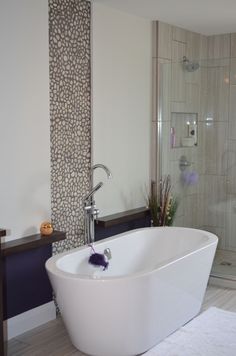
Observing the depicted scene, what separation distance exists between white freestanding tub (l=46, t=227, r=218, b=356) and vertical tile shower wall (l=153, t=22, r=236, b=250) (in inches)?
53.4

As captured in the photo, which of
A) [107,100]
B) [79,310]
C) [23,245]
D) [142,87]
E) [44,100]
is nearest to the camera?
[79,310]

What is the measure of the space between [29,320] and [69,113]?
1.65 metres

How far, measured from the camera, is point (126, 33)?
442cm

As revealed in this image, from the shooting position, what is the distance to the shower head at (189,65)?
508cm

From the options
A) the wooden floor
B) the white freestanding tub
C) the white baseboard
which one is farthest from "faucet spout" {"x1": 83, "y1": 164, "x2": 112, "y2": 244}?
the wooden floor

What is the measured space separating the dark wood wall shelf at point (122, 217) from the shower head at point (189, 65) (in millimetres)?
1594

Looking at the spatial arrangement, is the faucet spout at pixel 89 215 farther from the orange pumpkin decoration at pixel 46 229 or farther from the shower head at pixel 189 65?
the shower head at pixel 189 65

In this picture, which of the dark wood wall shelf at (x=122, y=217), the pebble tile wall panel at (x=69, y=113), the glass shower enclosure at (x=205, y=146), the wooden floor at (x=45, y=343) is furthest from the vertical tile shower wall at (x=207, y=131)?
the wooden floor at (x=45, y=343)

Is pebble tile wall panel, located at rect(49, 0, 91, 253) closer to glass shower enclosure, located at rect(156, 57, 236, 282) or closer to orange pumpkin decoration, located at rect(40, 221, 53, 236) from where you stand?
orange pumpkin decoration, located at rect(40, 221, 53, 236)

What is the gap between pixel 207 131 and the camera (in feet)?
17.6

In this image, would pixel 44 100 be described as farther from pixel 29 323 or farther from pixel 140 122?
pixel 29 323

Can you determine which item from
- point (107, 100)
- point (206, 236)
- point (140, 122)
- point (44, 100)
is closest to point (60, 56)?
point (44, 100)

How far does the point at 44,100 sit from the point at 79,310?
158cm

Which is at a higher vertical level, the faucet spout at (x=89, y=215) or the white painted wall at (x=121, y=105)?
the white painted wall at (x=121, y=105)
